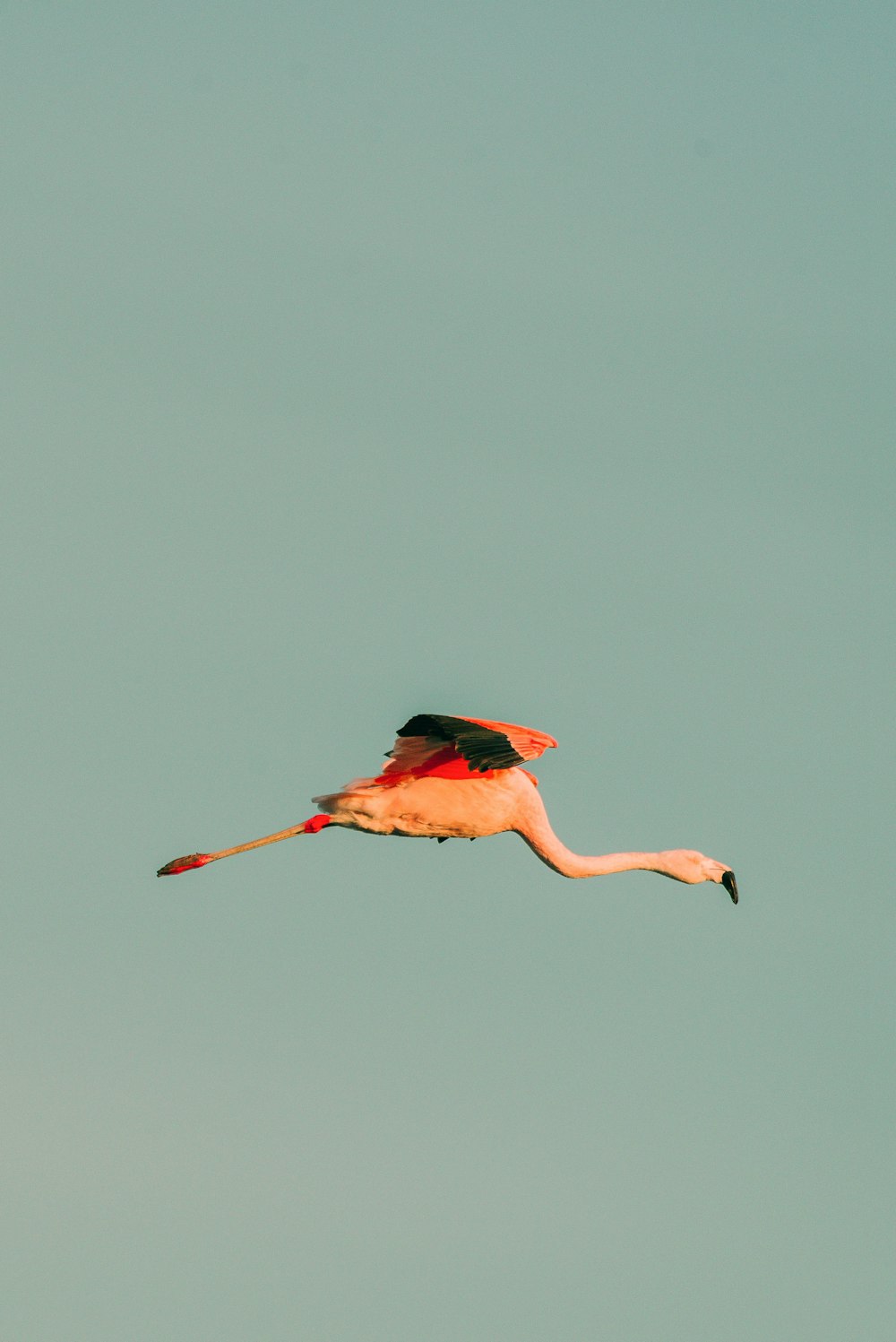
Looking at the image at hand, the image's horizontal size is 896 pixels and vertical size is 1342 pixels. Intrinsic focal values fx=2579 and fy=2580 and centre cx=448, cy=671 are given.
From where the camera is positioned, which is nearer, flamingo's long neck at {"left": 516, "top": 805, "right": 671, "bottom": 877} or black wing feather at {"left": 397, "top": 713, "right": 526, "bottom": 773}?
black wing feather at {"left": 397, "top": 713, "right": 526, "bottom": 773}

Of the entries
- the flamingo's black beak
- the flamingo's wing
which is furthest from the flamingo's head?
the flamingo's wing

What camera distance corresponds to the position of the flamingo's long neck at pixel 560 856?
33250 millimetres

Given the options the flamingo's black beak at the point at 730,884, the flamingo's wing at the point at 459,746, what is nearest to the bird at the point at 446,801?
the flamingo's wing at the point at 459,746

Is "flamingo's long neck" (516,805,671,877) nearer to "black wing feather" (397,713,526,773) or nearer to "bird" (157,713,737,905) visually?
"bird" (157,713,737,905)

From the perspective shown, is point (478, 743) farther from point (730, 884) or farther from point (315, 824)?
point (730, 884)

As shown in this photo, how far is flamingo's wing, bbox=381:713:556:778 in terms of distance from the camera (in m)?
29.3

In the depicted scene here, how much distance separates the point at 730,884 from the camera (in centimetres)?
3581

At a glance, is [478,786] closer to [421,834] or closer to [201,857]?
[421,834]

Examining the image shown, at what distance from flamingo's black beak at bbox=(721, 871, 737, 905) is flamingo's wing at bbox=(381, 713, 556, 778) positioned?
4.51 meters

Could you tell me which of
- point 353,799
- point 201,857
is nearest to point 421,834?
point 353,799

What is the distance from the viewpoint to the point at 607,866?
34.3 m

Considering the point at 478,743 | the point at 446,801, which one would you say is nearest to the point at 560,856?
the point at 446,801

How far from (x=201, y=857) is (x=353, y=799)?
2800 mm

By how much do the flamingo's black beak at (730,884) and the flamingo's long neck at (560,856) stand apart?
63.5 inches
